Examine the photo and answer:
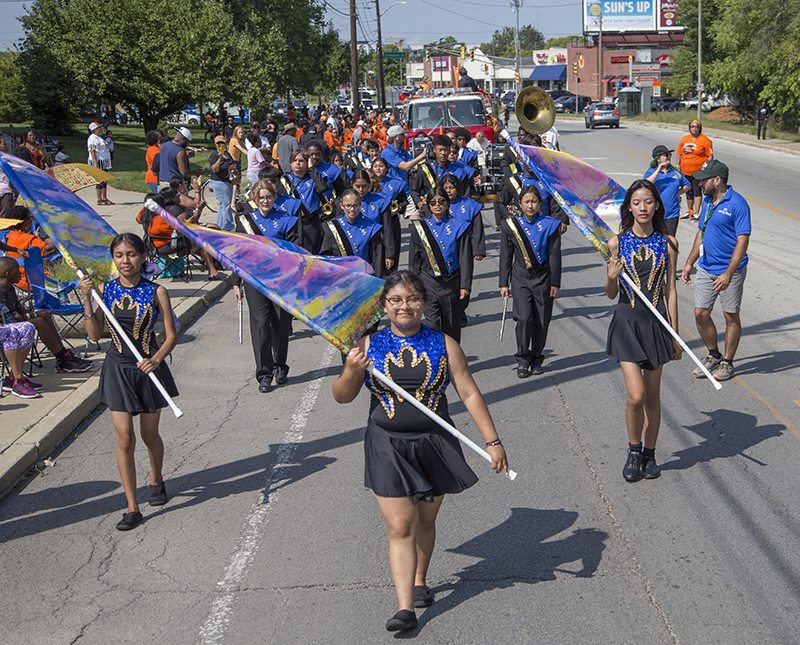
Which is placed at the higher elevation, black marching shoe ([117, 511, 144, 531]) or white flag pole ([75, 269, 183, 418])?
white flag pole ([75, 269, 183, 418])

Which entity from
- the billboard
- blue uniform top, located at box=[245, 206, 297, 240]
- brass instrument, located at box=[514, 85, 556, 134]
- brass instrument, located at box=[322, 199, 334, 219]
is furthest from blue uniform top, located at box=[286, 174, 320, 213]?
the billboard

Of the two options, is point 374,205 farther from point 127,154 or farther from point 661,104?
point 661,104

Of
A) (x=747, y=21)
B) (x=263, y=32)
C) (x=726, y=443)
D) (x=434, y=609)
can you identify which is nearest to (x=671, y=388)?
(x=726, y=443)

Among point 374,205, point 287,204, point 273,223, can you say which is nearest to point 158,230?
point 287,204

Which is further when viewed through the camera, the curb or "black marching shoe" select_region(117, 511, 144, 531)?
the curb

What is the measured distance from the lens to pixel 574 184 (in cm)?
659

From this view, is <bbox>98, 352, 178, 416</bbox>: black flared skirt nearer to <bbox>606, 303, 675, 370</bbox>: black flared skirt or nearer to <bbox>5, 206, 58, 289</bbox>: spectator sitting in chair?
<bbox>606, 303, 675, 370</bbox>: black flared skirt

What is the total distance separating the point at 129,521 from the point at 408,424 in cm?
237

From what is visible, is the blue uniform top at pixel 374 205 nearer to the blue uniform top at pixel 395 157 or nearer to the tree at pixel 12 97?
the blue uniform top at pixel 395 157

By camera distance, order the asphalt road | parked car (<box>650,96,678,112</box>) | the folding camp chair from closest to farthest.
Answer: the asphalt road < the folding camp chair < parked car (<box>650,96,678,112</box>)

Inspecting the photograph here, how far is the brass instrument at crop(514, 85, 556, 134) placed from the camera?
9.18 meters

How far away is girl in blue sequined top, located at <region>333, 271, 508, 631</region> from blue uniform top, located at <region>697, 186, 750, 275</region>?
14.7ft

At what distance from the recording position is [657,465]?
615cm

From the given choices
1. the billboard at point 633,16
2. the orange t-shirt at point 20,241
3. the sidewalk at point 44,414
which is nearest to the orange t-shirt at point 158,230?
the sidewalk at point 44,414
